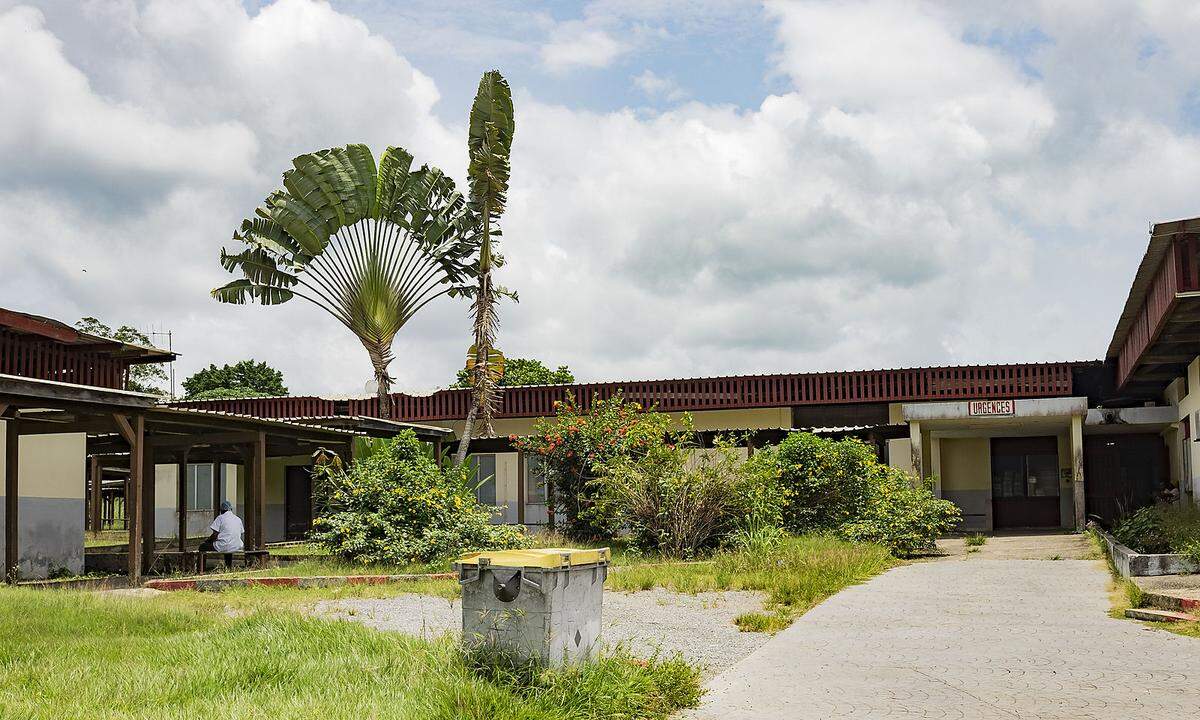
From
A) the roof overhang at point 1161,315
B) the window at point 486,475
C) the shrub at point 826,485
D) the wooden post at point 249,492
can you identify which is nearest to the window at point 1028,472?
the roof overhang at point 1161,315

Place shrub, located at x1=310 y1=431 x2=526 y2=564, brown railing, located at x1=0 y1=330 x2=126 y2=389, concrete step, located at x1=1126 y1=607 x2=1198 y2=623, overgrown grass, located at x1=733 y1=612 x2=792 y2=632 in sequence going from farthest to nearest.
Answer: shrub, located at x1=310 y1=431 x2=526 y2=564 < brown railing, located at x1=0 y1=330 x2=126 y2=389 < overgrown grass, located at x1=733 y1=612 x2=792 y2=632 < concrete step, located at x1=1126 y1=607 x2=1198 y2=623

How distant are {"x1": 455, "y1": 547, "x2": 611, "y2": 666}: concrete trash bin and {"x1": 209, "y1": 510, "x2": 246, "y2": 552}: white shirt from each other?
1222cm

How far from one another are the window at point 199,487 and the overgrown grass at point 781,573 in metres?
20.8

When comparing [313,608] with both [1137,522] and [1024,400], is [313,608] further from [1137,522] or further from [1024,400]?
[1024,400]

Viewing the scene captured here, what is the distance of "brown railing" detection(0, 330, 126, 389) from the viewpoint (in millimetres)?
15789

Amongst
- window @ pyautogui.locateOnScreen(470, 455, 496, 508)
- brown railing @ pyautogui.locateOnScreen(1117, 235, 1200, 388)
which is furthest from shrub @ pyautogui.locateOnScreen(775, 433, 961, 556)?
window @ pyautogui.locateOnScreen(470, 455, 496, 508)

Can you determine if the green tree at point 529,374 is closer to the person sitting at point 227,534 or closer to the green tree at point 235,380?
the green tree at point 235,380

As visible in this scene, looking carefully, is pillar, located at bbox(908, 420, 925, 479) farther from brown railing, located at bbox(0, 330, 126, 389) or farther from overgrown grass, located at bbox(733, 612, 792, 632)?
brown railing, located at bbox(0, 330, 126, 389)

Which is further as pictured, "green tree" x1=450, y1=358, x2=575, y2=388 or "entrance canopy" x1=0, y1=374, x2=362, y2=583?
"green tree" x1=450, y1=358, x2=575, y2=388

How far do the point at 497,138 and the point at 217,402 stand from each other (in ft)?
40.3

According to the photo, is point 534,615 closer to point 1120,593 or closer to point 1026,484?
point 1120,593

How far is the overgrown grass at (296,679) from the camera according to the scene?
586 cm

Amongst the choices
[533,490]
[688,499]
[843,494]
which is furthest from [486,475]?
[688,499]

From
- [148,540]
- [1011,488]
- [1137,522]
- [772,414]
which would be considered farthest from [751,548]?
[1011,488]
